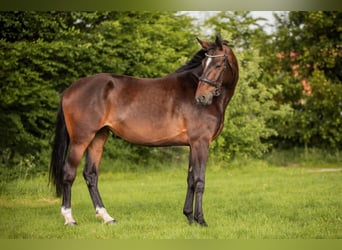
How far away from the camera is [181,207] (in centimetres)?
658

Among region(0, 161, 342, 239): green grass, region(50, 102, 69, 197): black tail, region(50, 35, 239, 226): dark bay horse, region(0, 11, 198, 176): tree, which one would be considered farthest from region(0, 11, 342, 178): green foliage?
region(50, 35, 239, 226): dark bay horse

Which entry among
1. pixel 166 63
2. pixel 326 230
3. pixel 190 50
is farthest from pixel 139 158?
pixel 326 230

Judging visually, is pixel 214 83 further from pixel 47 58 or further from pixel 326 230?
pixel 47 58

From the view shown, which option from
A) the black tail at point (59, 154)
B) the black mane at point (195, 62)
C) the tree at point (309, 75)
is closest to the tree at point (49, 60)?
the tree at point (309, 75)

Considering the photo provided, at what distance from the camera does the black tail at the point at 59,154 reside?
18.1ft

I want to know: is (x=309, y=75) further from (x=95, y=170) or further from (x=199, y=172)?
(x=95, y=170)

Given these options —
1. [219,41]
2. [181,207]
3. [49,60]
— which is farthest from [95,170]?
[49,60]

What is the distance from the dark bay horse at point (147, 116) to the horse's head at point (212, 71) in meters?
0.01

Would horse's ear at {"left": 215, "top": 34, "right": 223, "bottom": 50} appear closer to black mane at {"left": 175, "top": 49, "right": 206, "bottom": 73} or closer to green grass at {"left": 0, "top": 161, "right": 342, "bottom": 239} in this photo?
black mane at {"left": 175, "top": 49, "right": 206, "bottom": 73}

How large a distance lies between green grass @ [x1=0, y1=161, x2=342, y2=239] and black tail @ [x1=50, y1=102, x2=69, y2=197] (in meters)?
0.46

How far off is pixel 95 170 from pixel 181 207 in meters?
1.45

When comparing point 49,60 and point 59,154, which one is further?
point 49,60

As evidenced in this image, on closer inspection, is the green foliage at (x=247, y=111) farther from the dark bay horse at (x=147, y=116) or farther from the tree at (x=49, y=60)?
the dark bay horse at (x=147, y=116)

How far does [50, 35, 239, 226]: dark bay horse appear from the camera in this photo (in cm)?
533
